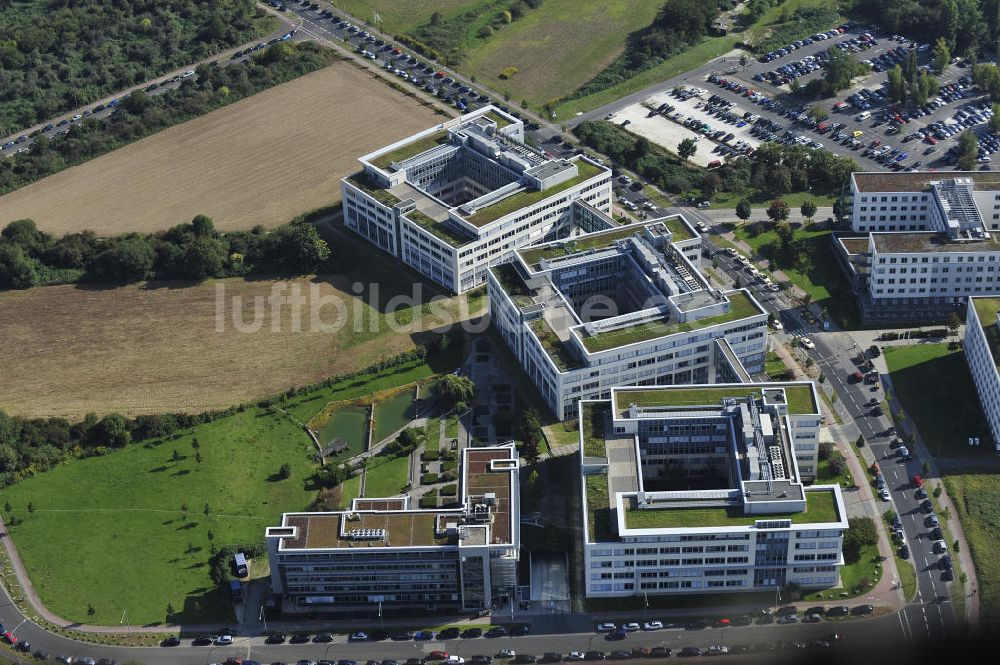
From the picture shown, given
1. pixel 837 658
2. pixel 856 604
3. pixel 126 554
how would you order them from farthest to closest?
pixel 126 554, pixel 856 604, pixel 837 658

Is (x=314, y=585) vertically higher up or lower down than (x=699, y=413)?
lower down

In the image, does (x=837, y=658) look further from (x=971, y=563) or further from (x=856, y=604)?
(x=971, y=563)

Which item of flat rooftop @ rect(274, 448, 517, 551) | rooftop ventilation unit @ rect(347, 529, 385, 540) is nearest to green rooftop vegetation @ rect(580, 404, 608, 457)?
flat rooftop @ rect(274, 448, 517, 551)

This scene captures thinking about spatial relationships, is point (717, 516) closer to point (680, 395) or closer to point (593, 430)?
point (680, 395)

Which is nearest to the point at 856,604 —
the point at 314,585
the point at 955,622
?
the point at 955,622

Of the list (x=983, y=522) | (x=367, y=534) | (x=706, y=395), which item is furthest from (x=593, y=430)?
(x=983, y=522)

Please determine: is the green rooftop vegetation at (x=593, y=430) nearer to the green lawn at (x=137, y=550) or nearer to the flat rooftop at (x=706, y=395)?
the flat rooftop at (x=706, y=395)
